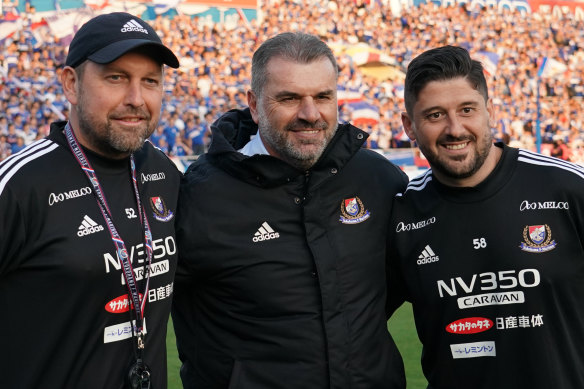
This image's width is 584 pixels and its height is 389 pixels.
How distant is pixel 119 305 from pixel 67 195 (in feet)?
1.28

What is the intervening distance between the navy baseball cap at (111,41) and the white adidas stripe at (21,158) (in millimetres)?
296

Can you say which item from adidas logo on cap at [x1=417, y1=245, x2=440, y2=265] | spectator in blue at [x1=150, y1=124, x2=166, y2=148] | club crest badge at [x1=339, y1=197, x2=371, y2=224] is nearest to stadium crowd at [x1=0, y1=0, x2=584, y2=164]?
spectator in blue at [x1=150, y1=124, x2=166, y2=148]

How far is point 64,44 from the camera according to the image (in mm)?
16688

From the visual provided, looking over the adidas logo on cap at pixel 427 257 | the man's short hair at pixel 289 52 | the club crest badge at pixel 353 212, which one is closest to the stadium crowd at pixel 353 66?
the man's short hair at pixel 289 52

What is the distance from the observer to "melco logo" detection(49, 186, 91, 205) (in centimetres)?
209

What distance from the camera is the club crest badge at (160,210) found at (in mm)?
2451

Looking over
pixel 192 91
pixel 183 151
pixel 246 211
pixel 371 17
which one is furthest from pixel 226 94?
pixel 246 211

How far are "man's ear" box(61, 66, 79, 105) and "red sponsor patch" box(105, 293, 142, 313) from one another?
0.69m

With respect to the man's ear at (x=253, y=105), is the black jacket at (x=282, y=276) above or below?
below

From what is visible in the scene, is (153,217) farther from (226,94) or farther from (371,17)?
(371,17)

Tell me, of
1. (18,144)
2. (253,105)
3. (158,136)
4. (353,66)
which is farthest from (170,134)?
(253,105)

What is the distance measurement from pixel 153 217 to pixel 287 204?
51 cm

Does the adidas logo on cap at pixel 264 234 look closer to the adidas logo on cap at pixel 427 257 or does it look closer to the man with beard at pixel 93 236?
the man with beard at pixel 93 236

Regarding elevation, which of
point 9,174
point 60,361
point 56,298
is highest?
point 9,174
